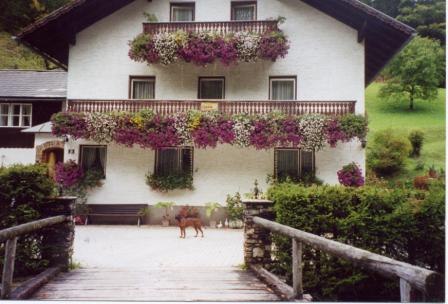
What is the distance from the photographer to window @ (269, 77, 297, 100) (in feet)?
43.4

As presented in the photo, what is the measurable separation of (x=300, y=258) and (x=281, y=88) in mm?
9459

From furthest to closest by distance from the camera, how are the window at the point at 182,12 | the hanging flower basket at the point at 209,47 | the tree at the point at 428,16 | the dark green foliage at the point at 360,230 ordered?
the window at the point at 182,12 → the hanging flower basket at the point at 209,47 → the tree at the point at 428,16 → the dark green foliage at the point at 360,230

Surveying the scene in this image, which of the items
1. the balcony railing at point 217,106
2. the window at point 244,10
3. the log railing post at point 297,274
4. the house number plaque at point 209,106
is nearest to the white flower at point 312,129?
the balcony railing at point 217,106

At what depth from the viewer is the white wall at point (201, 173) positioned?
1290 cm

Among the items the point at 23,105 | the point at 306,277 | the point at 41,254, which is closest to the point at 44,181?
the point at 41,254

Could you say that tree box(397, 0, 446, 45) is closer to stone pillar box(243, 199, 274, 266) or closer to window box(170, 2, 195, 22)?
stone pillar box(243, 199, 274, 266)

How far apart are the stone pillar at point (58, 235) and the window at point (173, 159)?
7.12 m

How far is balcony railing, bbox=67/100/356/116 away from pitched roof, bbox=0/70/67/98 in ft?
9.49

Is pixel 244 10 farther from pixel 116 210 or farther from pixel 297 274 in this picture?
pixel 297 274

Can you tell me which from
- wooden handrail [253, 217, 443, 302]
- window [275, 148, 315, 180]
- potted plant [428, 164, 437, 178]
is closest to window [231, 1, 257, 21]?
window [275, 148, 315, 180]

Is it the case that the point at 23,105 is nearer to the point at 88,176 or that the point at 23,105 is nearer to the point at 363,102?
the point at 88,176

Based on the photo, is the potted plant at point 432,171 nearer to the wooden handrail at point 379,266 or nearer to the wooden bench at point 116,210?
the wooden handrail at point 379,266

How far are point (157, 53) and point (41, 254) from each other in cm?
803

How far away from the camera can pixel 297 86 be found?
1296 cm
